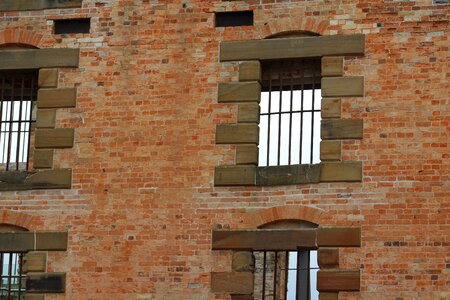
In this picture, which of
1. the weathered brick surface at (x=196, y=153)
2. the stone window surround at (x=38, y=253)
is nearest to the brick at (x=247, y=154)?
the weathered brick surface at (x=196, y=153)

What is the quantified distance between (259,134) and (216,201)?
4.63 feet

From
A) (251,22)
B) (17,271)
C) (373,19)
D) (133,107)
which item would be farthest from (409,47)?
(17,271)

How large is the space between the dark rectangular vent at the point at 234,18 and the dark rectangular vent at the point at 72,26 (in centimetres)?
248

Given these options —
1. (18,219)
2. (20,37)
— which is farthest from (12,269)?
(20,37)

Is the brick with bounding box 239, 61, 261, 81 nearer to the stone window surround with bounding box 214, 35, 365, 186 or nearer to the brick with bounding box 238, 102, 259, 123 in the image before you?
the stone window surround with bounding box 214, 35, 365, 186

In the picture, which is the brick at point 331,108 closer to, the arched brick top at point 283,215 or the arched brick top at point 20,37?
the arched brick top at point 283,215

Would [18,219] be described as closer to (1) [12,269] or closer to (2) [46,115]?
(1) [12,269]

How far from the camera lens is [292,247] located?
2130cm

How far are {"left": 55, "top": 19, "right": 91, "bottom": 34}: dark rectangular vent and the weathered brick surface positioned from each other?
0.13m

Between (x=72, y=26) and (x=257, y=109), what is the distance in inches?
156

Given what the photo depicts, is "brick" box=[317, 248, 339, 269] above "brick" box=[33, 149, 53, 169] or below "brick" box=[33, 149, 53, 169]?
below

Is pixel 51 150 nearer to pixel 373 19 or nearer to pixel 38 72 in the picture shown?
pixel 38 72

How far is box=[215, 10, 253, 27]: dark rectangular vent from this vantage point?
74.3ft

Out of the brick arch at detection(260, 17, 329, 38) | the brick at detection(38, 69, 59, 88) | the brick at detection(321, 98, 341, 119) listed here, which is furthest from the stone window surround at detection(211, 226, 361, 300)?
the brick at detection(38, 69, 59, 88)
